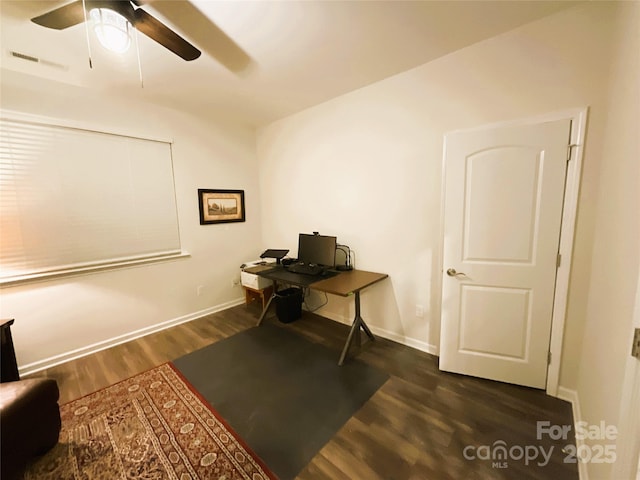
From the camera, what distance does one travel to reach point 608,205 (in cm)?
139

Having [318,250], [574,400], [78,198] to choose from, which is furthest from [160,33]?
[574,400]

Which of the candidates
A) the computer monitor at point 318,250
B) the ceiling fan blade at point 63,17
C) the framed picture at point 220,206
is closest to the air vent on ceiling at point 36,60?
the ceiling fan blade at point 63,17

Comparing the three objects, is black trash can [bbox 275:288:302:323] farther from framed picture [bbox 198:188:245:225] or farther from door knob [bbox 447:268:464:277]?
door knob [bbox 447:268:464:277]

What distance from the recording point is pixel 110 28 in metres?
1.29

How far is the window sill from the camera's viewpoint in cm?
217

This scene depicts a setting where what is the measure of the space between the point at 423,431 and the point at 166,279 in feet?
10.2

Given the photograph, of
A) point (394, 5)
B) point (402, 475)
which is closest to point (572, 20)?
point (394, 5)

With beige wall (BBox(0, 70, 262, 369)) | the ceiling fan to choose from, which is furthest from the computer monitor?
the ceiling fan

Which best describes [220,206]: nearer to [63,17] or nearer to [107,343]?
[107,343]

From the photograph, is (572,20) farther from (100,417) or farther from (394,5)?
(100,417)

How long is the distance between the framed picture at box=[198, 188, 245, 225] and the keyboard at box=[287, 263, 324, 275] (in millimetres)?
1354

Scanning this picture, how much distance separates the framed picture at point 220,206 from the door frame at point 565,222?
3.16 meters

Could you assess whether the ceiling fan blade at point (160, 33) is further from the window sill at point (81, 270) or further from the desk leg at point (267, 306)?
the desk leg at point (267, 306)

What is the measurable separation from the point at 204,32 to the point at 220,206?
215 centimetres
